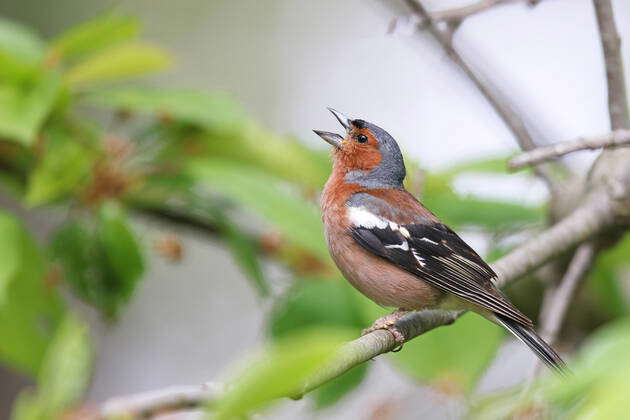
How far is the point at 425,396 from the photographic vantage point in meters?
2.74

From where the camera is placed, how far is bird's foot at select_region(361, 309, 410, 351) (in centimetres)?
256

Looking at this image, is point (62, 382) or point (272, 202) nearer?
point (62, 382)

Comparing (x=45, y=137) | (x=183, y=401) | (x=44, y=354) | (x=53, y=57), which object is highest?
(x=53, y=57)

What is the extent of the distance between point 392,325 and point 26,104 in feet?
5.62

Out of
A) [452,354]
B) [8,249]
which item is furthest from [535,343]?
[8,249]

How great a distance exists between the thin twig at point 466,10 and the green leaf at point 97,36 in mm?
1420

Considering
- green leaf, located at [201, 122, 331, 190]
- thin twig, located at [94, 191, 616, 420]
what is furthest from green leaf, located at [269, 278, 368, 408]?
green leaf, located at [201, 122, 331, 190]

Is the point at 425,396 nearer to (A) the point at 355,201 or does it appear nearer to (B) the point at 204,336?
(A) the point at 355,201

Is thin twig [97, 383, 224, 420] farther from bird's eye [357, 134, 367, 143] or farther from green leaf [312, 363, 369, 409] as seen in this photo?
bird's eye [357, 134, 367, 143]

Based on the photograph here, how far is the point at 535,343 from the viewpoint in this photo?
271cm

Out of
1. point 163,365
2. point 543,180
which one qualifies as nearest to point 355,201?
point 543,180

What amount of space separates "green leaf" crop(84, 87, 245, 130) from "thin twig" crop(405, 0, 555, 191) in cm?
93

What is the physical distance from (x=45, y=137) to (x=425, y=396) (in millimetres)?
1980

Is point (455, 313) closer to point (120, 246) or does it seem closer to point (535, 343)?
point (535, 343)
